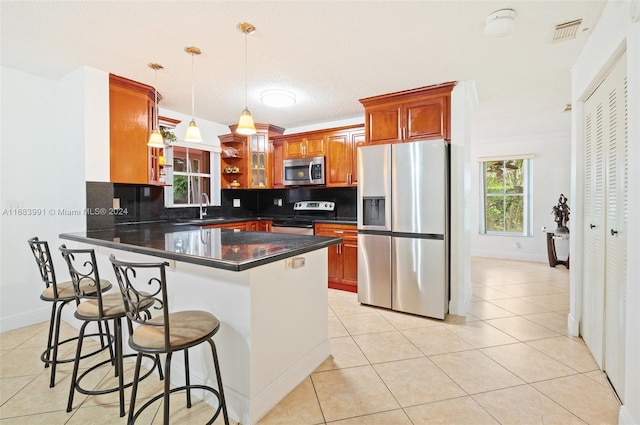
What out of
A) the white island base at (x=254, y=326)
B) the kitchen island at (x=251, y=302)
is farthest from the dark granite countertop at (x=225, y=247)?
the white island base at (x=254, y=326)

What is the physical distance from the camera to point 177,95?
3600 mm

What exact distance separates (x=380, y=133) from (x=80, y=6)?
2.80m

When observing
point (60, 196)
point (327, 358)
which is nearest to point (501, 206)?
point (327, 358)

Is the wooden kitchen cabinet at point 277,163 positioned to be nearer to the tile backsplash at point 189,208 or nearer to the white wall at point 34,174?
the tile backsplash at point 189,208

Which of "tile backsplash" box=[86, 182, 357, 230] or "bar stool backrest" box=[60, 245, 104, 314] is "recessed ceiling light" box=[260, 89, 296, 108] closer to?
"tile backsplash" box=[86, 182, 357, 230]

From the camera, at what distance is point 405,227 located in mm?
3270

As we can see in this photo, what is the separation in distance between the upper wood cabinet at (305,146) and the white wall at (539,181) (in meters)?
3.51

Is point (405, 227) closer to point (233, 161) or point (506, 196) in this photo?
point (233, 161)

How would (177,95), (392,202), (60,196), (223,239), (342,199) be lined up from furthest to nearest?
(342,199), (177,95), (392,202), (60,196), (223,239)

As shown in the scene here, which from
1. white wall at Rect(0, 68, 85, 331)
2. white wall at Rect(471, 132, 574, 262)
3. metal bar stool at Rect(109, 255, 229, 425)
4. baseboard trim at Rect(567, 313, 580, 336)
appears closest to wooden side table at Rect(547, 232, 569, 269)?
white wall at Rect(471, 132, 574, 262)

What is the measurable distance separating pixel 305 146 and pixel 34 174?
3.19m

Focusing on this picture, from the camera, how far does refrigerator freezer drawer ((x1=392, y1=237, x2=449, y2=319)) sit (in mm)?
3115

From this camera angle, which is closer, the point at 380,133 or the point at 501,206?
the point at 380,133

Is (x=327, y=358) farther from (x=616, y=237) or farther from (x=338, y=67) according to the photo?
(x=338, y=67)
